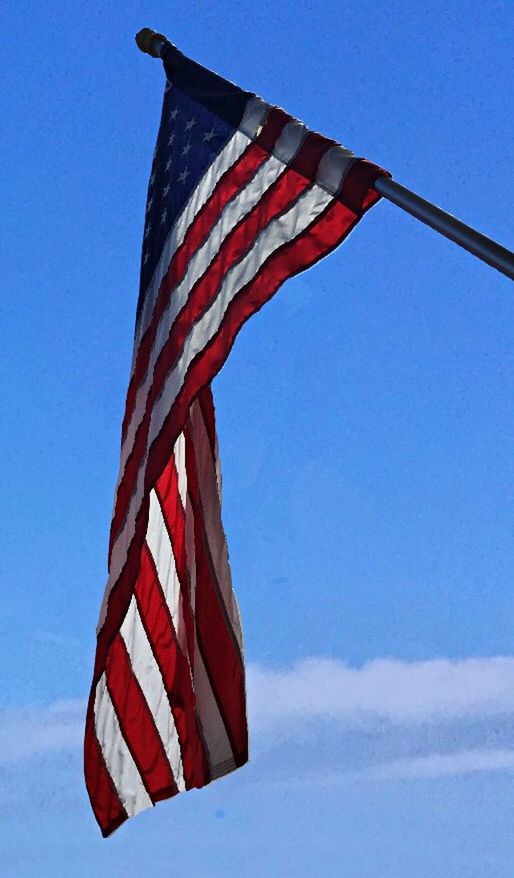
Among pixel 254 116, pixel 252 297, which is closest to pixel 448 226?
pixel 252 297

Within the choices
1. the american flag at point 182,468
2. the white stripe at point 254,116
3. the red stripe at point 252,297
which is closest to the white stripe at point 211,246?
the american flag at point 182,468

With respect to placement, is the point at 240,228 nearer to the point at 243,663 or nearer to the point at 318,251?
the point at 318,251

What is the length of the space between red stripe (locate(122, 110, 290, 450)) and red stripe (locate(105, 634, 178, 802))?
200 centimetres

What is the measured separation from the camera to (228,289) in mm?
9305

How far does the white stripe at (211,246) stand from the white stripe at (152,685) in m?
1.23

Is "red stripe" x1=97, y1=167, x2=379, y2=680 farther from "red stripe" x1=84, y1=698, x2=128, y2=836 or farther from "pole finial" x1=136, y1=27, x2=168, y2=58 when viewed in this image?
"pole finial" x1=136, y1=27, x2=168, y2=58

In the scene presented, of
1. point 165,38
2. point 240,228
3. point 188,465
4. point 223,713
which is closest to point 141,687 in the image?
point 223,713

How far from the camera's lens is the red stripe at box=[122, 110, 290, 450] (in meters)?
9.72

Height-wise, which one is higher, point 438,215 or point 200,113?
point 200,113

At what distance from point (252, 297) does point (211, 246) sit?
95 centimetres

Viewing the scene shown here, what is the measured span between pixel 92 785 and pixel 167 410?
11.1ft

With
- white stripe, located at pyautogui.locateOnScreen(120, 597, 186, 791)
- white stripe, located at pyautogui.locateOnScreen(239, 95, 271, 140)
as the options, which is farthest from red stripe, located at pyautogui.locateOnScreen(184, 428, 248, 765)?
white stripe, located at pyautogui.locateOnScreen(239, 95, 271, 140)

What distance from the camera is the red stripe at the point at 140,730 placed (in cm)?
1084

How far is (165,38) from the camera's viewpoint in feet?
39.5
